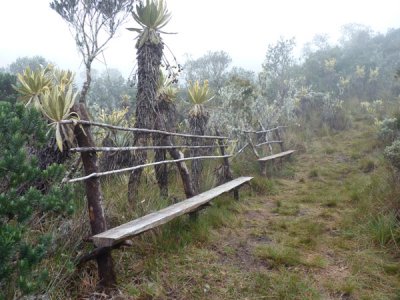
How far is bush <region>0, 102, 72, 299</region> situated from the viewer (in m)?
1.64

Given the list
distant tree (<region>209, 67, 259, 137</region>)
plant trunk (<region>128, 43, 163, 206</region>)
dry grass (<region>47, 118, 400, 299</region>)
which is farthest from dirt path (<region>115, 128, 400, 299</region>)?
distant tree (<region>209, 67, 259, 137</region>)

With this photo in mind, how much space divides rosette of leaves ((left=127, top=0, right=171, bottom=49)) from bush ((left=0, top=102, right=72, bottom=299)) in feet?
10.4

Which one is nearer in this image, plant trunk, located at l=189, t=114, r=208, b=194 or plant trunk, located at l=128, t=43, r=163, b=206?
plant trunk, located at l=128, t=43, r=163, b=206

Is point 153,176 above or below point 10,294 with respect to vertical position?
above

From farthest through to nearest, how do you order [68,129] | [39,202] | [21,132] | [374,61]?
[374,61]
[68,129]
[21,132]
[39,202]

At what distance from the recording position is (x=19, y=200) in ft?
5.63

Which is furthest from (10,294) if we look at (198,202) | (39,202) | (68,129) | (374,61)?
(374,61)

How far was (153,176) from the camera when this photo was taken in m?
5.02

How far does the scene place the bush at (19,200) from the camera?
1644 mm

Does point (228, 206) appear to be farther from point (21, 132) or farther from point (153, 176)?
point (21, 132)

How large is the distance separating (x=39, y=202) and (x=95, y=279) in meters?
1.18

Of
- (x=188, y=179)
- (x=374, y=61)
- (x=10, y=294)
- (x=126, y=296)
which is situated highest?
(x=374, y=61)

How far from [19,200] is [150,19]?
3780 millimetres

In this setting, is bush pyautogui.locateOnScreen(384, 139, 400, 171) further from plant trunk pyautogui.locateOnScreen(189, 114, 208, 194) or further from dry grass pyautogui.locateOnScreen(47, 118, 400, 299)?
plant trunk pyautogui.locateOnScreen(189, 114, 208, 194)
